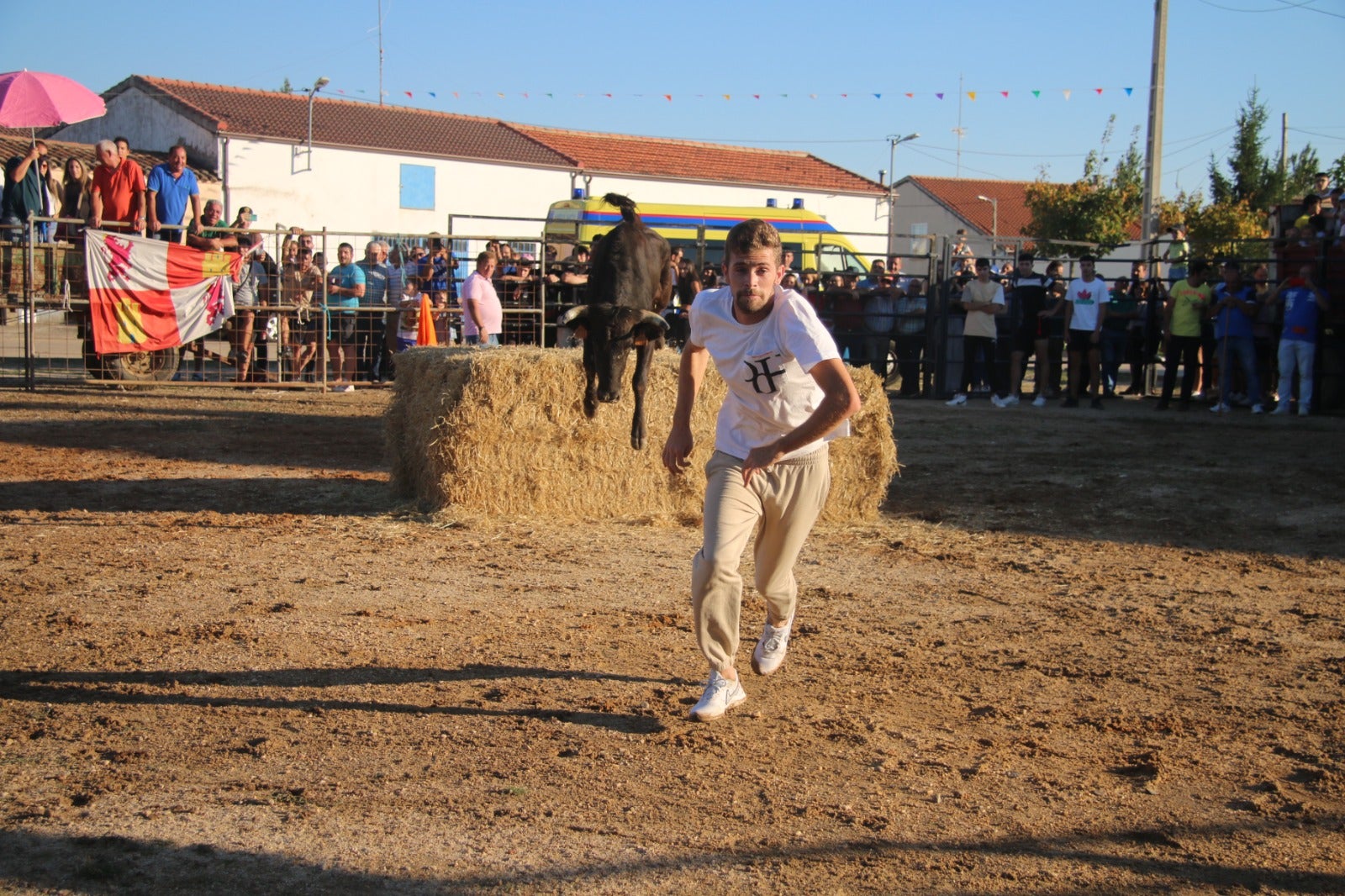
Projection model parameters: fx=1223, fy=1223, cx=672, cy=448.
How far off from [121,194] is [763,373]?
46.5ft

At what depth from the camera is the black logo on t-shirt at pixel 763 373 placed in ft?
15.8

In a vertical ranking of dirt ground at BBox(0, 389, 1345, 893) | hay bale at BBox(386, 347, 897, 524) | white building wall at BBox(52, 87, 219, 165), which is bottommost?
dirt ground at BBox(0, 389, 1345, 893)

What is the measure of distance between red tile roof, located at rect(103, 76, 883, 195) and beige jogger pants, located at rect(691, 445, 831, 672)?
36.0 m

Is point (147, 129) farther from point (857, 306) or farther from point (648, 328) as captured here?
point (648, 328)

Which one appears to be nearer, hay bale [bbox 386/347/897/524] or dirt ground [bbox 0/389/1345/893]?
dirt ground [bbox 0/389/1345/893]

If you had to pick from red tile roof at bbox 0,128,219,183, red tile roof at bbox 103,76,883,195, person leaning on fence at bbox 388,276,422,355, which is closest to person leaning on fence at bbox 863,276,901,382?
person leaning on fence at bbox 388,276,422,355

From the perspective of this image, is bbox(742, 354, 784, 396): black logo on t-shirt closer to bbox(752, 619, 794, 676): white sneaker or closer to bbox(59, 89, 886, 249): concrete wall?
bbox(752, 619, 794, 676): white sneaker

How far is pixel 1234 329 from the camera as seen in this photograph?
16.9 metres

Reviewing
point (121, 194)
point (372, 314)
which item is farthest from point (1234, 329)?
point (121, 194)

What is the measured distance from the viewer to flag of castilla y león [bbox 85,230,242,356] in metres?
15.8

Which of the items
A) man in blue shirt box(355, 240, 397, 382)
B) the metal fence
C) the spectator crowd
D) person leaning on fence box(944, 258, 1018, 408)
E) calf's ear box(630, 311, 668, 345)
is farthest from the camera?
person leaning on fence box(944, 258, 1018, 408)

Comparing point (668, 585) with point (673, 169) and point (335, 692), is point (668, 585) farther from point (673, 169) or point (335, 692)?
point (673, 169)

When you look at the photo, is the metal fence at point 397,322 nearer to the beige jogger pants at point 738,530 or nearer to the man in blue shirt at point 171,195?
the man in blue shirt at point 171,195

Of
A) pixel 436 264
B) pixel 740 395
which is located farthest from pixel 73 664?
pixel 436 264
